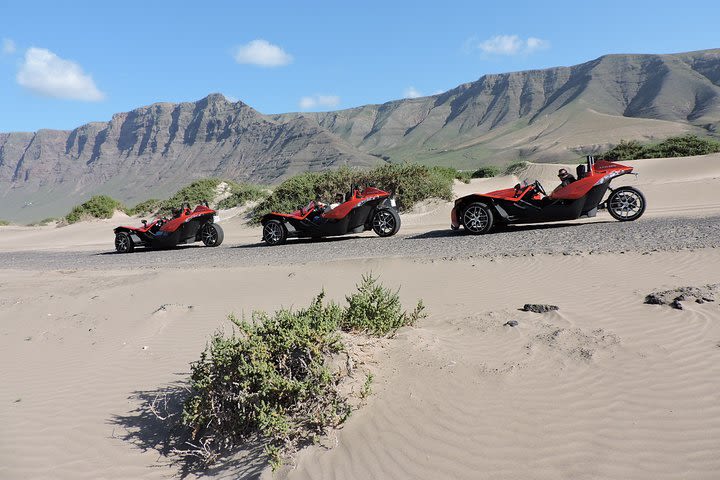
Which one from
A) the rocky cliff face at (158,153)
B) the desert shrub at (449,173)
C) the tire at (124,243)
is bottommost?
the tire at (124,243)

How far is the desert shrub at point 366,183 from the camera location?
63.0ft

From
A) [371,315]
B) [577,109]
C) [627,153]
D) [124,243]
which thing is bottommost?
[371,315]

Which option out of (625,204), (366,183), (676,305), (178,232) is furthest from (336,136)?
(676,305)

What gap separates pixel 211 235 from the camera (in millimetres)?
14484

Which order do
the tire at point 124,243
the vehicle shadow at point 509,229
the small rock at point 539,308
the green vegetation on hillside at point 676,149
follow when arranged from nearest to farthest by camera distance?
the small rock at point 539,308 → the vehicle shadow at point 509,229 → the tire at point 124,243 → the green vegetation on hillside at point 676,149

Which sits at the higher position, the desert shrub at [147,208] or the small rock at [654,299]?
the desert shrub at [147,208]

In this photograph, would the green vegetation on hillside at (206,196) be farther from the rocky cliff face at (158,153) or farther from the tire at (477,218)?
the rocky cliff face at (158,153)

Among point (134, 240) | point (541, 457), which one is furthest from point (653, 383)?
point (134, 240)

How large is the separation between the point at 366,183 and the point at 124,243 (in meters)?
9.60

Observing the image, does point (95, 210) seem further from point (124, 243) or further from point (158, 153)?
point (158, 153)

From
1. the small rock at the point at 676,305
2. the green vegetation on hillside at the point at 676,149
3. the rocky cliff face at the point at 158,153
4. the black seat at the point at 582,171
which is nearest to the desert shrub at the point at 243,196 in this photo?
the black seat at the point at 582,171

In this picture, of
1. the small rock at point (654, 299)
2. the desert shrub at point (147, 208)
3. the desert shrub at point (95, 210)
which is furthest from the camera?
the desert shrub at point (147, 208)

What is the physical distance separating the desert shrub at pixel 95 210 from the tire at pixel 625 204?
2863 cm

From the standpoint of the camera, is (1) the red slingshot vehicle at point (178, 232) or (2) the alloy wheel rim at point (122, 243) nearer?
(1) the red slingshot vehicle at point (178, 232)
